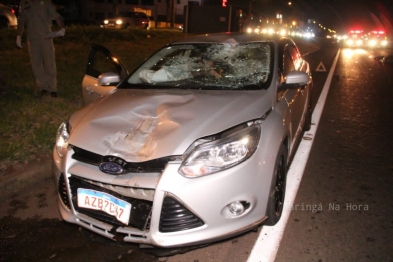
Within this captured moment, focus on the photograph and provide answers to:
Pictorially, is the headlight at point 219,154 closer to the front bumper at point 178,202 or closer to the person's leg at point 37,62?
the front bumper at point 178,202

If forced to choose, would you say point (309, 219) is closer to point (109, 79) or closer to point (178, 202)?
point (178, 202)

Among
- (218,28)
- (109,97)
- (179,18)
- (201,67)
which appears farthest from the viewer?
(179,18)

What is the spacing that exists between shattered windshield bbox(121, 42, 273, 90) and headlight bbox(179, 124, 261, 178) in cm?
99

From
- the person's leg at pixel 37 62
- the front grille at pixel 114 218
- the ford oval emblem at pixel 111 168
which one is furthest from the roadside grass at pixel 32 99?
the ford oval emblem at pixel 111 168

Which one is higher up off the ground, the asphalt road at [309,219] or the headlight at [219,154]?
the headlight at [219,154]

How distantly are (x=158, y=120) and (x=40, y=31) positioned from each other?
4.37 meters

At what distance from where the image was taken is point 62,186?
116 inches

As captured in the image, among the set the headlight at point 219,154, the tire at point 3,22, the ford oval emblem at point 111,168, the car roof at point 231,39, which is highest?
the tire at point 3,22

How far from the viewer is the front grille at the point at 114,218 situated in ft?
8.51

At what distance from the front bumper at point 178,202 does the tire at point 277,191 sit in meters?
0.21

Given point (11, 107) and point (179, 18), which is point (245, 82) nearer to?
point (11, 107)

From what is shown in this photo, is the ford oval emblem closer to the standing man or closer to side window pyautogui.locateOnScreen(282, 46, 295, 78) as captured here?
side window pyautogui.locateOnScreen(282, 46, 295, 78)

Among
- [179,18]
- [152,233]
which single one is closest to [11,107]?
[152,233]

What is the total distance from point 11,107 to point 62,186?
3.57m
